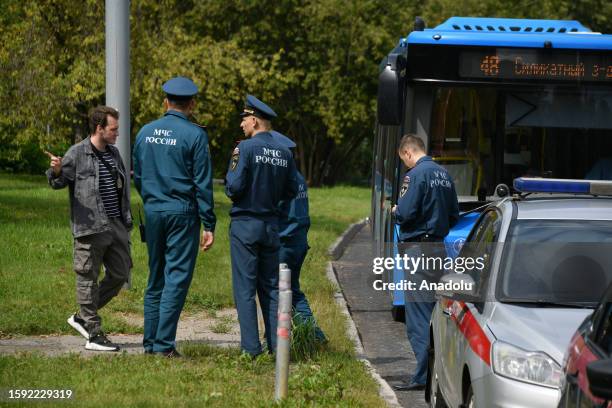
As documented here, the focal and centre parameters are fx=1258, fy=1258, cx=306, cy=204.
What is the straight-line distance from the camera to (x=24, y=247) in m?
16.8

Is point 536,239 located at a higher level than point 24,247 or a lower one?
higher

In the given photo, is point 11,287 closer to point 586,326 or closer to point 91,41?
point 586,326

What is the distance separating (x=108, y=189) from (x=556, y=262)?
13.2 ft

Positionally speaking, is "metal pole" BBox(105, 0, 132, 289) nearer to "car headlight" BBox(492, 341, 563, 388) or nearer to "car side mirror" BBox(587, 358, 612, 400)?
"car headlight" BBox(492, 341, 563, 388)

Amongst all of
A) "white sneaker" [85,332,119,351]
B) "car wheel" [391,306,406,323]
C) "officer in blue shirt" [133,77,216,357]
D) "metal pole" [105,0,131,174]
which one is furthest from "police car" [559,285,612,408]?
"metal pole" [105,0,131,174]

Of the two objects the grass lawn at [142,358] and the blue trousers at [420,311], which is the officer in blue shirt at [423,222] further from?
the grass lawn at [142,358]

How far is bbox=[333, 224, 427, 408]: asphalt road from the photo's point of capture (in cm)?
1002

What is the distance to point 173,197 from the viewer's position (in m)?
9.38

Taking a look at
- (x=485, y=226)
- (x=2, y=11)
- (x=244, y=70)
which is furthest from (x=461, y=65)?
(x=244, y=70)

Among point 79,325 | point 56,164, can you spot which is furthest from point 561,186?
point 79,325

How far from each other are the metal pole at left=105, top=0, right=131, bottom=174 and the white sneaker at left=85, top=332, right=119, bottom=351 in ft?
10.4

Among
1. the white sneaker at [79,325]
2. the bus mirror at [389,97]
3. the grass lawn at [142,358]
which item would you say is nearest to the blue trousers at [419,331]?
the grass lawn at [142,358]

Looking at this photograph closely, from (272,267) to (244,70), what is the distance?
24.4m

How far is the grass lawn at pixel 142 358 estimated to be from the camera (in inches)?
318
